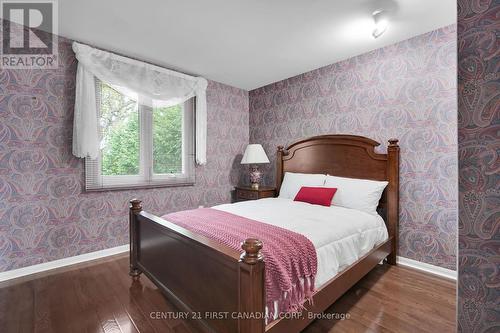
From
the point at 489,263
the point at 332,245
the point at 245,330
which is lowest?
the point at 245,330

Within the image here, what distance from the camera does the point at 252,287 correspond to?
1.07 metres

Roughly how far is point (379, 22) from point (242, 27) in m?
1.27

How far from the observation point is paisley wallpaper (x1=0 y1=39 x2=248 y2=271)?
225cm

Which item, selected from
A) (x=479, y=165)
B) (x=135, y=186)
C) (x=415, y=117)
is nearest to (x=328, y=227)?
(x=479, y=165)

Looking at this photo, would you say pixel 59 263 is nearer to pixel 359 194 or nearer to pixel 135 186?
pixel 135 186

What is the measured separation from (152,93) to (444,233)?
355 cm

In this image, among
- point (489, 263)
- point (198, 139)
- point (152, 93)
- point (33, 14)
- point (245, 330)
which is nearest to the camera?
point (489, 263)

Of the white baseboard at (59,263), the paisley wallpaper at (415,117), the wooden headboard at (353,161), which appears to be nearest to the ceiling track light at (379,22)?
the paisley wallpaper at (415,117)

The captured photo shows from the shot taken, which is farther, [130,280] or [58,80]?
[58,80]

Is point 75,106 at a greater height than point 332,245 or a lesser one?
greater

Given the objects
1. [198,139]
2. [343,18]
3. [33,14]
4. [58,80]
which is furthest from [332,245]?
[33,14]

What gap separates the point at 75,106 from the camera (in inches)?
99.0

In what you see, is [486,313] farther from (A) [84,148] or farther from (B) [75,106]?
(B) [75,106]
